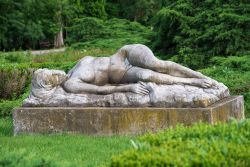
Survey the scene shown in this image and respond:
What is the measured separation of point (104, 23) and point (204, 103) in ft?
83.6

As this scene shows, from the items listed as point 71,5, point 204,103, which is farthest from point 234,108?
point 71,5

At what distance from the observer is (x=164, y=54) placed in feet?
64.2

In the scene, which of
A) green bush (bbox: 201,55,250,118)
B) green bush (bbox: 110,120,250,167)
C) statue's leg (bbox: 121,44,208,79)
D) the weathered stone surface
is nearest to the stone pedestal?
the weathered stone surface

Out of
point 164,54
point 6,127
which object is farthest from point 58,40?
point 6,127

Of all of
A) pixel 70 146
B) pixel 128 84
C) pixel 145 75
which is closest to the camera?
pixel 70 146

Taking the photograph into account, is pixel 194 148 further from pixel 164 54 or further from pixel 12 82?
pixel 164 54

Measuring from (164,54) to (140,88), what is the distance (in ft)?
31.9

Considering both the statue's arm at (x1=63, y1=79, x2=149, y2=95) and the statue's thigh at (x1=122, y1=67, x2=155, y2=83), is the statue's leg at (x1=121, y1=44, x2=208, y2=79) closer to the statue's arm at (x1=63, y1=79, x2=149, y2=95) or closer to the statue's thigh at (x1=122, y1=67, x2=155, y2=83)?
the statue's thigh at (x1=122, y1=67, x2=155, y2=83)

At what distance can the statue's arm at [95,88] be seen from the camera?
997 centimetres

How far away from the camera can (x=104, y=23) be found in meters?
34.6

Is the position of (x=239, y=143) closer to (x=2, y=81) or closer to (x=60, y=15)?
(x=2, y=81)

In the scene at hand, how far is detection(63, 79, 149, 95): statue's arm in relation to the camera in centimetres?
997

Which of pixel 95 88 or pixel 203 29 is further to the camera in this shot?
pixel 203 29

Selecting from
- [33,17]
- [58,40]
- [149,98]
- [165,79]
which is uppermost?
[33,17]
